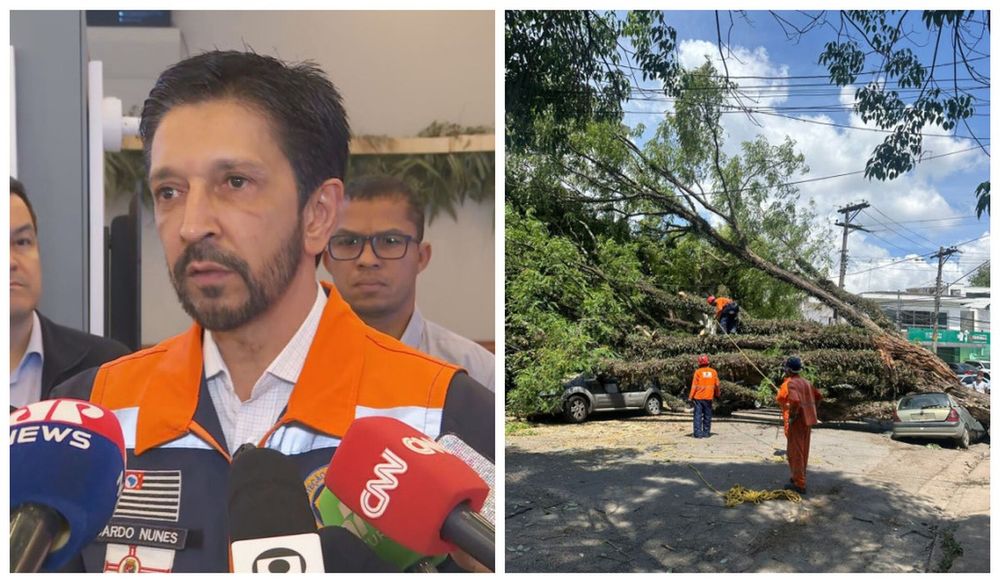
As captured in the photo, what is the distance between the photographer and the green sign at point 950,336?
172 inches

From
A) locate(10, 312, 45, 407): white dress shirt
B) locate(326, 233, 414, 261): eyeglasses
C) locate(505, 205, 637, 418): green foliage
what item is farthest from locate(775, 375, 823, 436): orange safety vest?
locate(10, 312, 45, 407): white dress shirt

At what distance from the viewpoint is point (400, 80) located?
3936mm

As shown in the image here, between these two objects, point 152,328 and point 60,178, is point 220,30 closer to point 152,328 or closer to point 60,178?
point 60,178

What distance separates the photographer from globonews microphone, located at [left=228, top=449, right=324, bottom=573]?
12.0ft

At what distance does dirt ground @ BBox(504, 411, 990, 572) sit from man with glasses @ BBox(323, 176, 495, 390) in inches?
50.1

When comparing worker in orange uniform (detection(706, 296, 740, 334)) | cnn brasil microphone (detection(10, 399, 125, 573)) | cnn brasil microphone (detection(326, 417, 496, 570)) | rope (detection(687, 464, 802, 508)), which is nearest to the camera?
cnn brasil microphone (detection(326, 417, 496, 570))

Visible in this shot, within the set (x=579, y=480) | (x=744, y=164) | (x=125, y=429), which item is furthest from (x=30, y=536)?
(x=744, y=164)

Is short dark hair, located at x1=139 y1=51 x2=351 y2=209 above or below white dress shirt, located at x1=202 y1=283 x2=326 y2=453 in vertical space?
above

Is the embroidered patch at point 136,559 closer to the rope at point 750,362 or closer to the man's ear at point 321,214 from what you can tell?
the man's ear at point 321,214

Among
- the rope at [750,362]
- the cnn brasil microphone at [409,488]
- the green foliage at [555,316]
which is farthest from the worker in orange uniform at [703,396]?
the cnn brasil microphone at [409,488]

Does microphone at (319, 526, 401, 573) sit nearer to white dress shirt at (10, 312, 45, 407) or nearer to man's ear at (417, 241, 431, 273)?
man's ear at (417, 241, 431, 273)

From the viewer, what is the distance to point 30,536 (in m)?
3.85

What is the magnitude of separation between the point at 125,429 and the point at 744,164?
3.63 m

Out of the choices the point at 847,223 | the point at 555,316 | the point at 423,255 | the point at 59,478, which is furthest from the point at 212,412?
the point at 847,223
